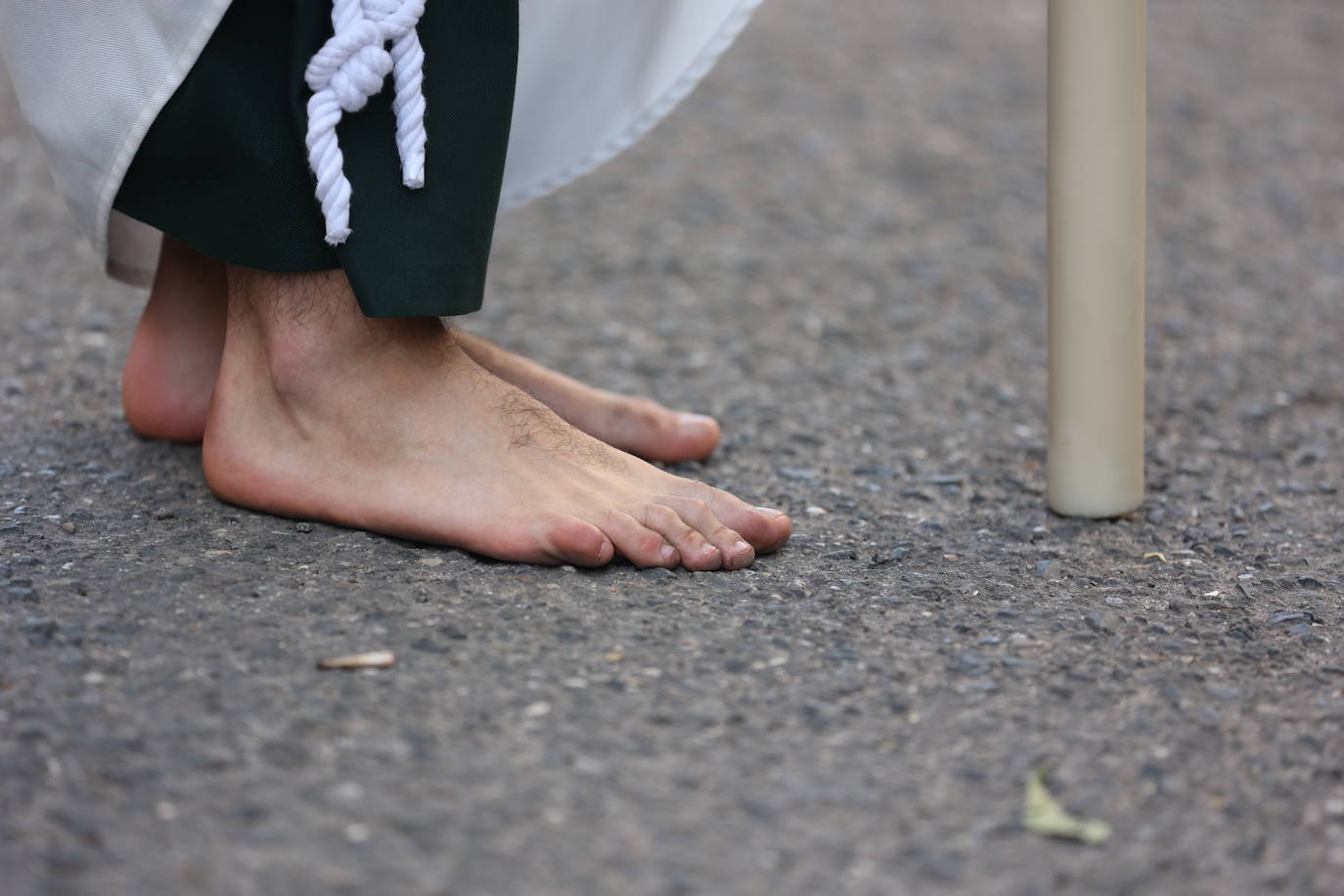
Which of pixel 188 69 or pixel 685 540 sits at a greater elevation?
pixel 188 69

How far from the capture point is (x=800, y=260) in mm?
2131

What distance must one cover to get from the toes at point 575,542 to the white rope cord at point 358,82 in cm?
27

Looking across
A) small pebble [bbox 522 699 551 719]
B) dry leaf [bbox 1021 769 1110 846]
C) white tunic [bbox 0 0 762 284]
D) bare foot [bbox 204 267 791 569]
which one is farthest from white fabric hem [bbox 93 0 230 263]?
dry leaf [bbox 1021 769 1110 846]

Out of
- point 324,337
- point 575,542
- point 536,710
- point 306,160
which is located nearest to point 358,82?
point 306,160

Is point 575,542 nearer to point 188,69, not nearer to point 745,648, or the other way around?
point 745,648

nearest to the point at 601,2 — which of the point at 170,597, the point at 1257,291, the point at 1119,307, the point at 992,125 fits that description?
the point at 1119,307

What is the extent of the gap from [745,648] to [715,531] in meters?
0.16

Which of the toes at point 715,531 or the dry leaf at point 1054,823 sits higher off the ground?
the toes at point 715,531

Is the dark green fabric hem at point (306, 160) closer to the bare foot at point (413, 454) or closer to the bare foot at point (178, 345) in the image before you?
the bare foot at point (413, 454)

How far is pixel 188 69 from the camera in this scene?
3.26ft

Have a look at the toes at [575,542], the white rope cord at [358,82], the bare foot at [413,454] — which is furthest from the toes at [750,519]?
the white rope cord at [358,82]

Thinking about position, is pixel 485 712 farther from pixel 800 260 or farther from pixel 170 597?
pixel 800 260

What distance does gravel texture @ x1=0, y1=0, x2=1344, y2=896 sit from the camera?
0.72 m

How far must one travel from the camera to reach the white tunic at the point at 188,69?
996mm
